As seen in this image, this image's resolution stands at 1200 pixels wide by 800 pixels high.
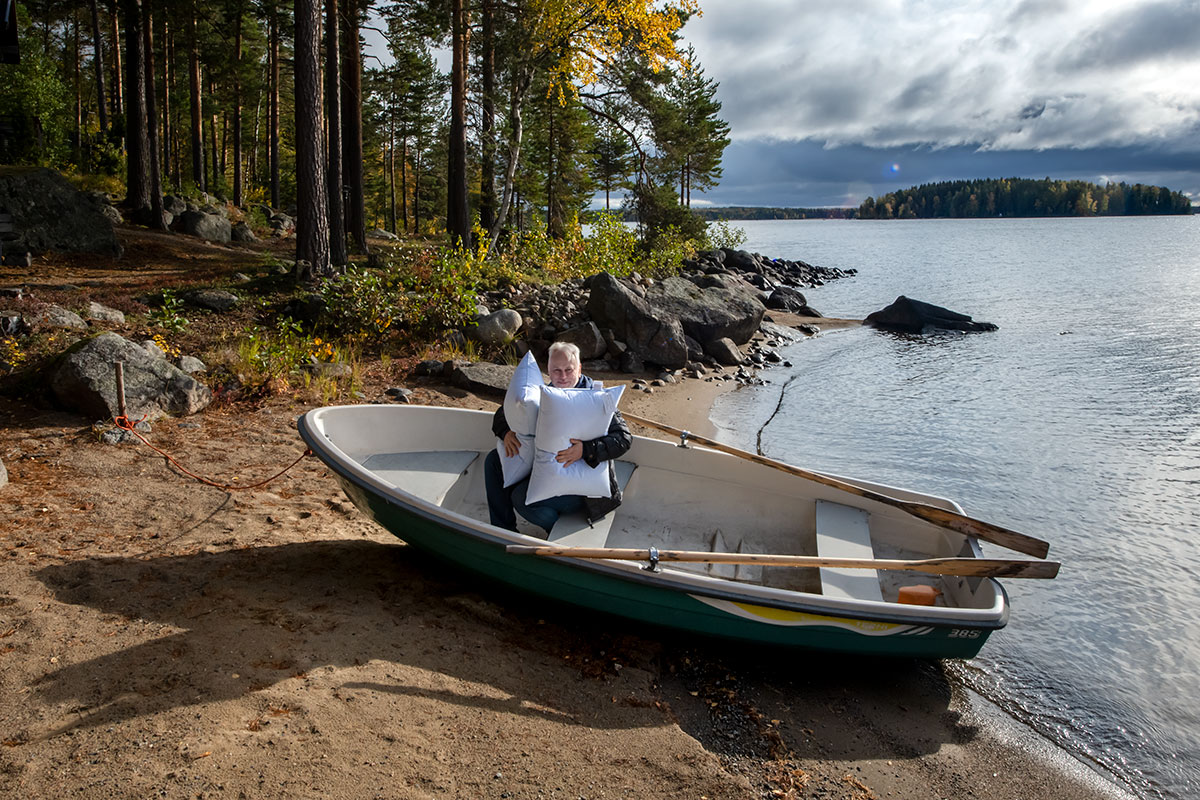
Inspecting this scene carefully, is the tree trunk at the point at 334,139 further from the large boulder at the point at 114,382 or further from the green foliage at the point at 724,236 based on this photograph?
the green foliage at the point at 724,236

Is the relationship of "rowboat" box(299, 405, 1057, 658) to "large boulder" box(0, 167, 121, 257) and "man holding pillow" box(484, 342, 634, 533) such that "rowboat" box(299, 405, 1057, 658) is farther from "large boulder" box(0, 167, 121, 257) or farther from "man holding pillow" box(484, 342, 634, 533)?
"large boulder" box(0, 167, 121, 257)

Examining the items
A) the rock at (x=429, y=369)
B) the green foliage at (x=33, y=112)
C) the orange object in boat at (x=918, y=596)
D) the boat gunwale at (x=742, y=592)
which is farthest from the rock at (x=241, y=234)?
the orange object in boat at (x=918, y=596)

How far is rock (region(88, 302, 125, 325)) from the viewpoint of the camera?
951 cm

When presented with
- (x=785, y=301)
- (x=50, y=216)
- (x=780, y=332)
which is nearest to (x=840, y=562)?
(x=50, y=216)

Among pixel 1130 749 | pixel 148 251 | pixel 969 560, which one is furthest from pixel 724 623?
pixel 148 251

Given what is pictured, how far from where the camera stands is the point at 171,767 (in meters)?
3.03

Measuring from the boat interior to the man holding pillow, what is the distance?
0.46 feet

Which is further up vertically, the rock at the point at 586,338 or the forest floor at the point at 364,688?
the rock at the point at 586,338

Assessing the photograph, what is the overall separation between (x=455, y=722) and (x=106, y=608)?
216 cm

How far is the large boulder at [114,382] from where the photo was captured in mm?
7141

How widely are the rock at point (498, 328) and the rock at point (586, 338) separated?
983mm

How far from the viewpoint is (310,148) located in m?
12.5

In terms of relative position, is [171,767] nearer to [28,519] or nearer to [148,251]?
[28,519]

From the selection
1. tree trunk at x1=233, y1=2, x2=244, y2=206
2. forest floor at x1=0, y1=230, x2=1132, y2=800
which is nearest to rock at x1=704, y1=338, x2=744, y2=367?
forest floor at x1=0, y1=230, x2=1132, y2=800
